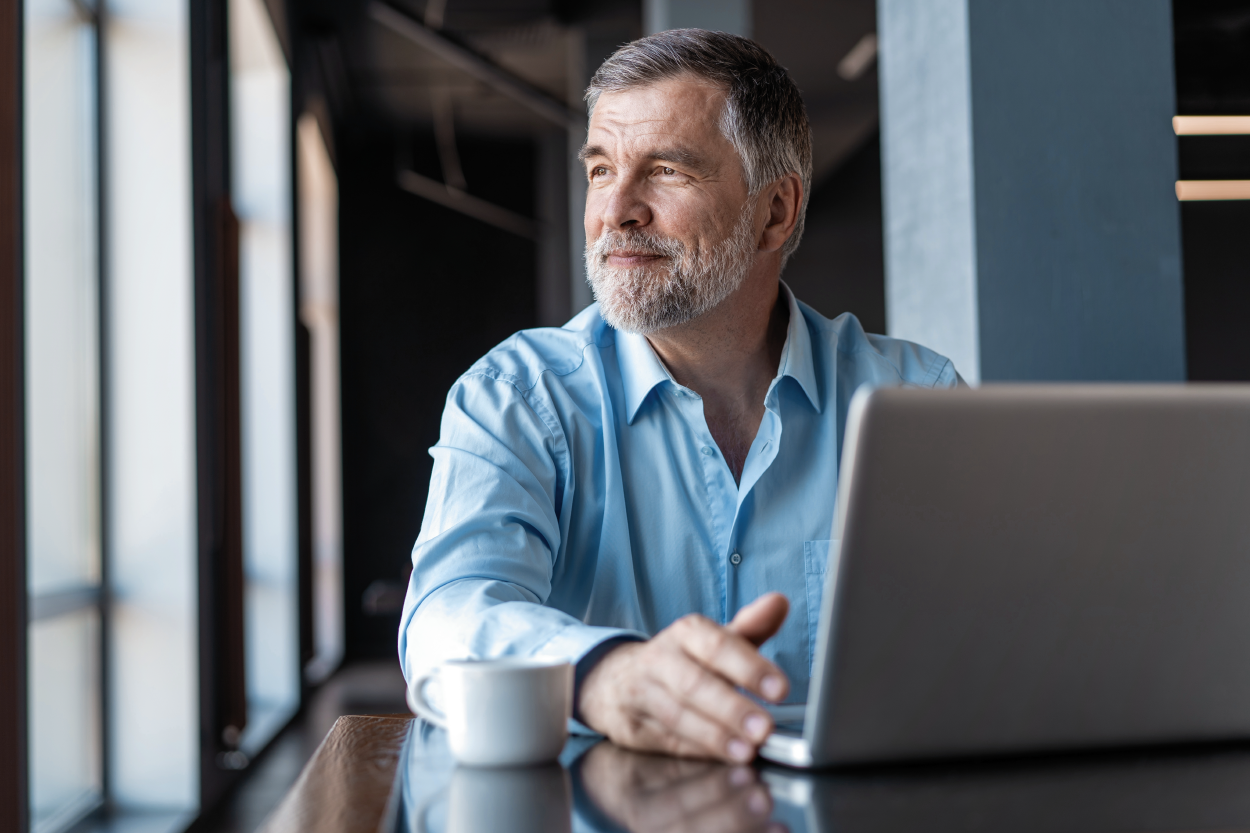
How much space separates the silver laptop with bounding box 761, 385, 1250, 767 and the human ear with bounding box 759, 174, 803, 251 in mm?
1136

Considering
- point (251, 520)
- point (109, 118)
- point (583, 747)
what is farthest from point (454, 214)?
point (583, 747)

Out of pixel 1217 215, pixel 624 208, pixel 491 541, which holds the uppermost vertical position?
pixel 1217 215

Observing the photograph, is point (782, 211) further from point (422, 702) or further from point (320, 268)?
point (320, 268)

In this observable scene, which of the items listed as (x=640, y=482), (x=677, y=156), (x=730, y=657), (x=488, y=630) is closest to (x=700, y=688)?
(x=730, y=657)

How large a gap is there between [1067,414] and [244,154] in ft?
20.6

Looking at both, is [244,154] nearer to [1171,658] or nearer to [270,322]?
[270,322]

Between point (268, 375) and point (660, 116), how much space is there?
17.3 ft

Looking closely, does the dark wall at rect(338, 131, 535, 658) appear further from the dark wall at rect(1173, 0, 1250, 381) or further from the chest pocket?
the chest pocket

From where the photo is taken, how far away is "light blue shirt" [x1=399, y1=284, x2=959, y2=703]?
4.30 ft

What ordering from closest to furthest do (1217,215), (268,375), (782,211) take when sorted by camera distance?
1. (782,211)
2. (268,375)
3. (1217,215)

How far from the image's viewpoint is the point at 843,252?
38.0 feet

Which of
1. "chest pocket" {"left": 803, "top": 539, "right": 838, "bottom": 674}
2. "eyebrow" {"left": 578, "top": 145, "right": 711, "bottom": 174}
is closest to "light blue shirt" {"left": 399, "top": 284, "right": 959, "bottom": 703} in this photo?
"chest pocket" {"left": 803, "top": 539, "right": 838, "bottom": 674}

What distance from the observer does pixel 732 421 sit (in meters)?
1.61

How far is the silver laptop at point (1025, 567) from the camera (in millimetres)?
680
